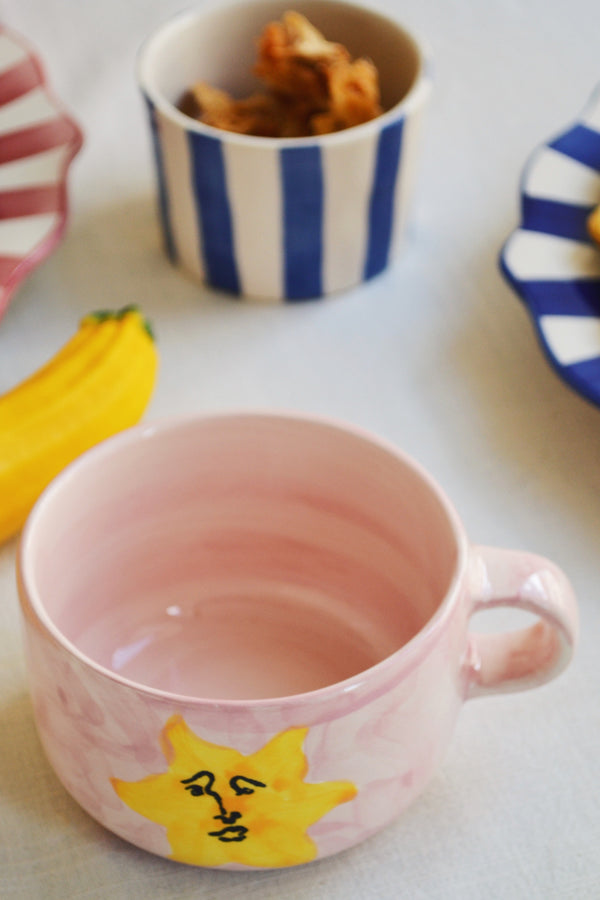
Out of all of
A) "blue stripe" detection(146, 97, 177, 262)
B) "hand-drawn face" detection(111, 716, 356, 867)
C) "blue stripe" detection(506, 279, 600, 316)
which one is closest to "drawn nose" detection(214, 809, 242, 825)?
"hand-drawn face" detection(111, 716, 356, 867)

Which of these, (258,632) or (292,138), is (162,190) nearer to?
(292,138)

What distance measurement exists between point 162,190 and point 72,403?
0.66ft

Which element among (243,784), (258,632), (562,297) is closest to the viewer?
(243,784)

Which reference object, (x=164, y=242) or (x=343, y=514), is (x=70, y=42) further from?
(x=343, y=514)

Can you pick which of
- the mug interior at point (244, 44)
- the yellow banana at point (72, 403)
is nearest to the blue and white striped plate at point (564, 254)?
the mug interior at point (244, 44)

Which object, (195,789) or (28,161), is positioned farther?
(28,161)

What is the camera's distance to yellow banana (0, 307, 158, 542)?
53 centimetres

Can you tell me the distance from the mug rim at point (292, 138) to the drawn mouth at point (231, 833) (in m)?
0.40

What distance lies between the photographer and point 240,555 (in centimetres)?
51

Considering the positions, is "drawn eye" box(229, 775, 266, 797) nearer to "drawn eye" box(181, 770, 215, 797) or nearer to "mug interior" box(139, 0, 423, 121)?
"drawn eye" box(181, 770, 215, 797)

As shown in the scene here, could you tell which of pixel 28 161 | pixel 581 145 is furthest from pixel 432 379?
pixel 28 161

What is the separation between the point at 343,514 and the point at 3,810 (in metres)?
0.19

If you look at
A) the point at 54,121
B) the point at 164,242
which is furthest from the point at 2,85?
the point at 164,242

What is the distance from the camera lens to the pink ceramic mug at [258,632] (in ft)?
1.13
